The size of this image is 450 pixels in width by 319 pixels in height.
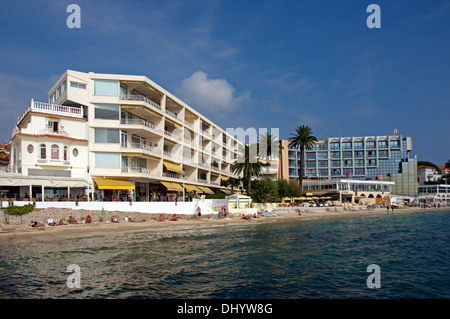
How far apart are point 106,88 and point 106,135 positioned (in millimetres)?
5490

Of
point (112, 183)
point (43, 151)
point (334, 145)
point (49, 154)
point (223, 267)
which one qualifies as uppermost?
point (334, 145)

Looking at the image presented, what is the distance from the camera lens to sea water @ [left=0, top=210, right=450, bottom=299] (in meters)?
12.8

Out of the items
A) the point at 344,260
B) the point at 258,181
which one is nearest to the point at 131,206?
the point at 344,260

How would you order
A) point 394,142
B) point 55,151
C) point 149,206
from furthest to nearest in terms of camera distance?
point 394,142, point 149,206, point 55,151

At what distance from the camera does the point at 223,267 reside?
16.8 meters

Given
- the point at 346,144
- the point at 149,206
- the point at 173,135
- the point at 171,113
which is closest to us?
the point at 149,206

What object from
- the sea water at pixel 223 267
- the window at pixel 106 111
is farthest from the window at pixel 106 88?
the sea water at pixel 223 267

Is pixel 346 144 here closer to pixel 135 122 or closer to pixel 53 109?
pixel 135 122

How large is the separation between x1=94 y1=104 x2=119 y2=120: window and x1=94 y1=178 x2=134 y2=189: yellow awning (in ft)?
→ 23.6

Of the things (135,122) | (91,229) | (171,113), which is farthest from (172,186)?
(91,229)

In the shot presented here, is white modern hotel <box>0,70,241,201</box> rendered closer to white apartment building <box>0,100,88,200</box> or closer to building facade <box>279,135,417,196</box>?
white apartment building <box>0,100,88,200</box>

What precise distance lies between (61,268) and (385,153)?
119 meters
